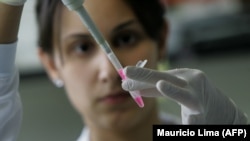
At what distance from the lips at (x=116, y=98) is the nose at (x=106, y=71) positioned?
0.11 ft

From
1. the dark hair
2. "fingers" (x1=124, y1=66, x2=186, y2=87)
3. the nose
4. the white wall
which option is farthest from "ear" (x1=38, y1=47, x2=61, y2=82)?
the white wall

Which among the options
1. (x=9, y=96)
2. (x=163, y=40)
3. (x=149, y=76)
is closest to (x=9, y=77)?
(x=9, y=96)

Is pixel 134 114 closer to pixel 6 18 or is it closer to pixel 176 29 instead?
pixel 6 18

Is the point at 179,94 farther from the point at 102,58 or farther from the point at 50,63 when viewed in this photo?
the point at 50,63

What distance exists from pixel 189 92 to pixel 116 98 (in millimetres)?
269

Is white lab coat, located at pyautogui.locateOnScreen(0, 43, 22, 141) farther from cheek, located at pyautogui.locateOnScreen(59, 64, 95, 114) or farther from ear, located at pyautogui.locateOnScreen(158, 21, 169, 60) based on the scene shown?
ear, located at pyautogui.locateOnScreen(158, 21, 169, 60)

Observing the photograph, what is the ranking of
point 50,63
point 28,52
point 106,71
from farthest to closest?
point 28,52, point 50,63, point 106,71

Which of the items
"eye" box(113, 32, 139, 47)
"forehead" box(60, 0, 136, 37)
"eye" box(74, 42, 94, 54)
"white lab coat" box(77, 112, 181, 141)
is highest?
"forehead" box(60, 0, 136, 37)

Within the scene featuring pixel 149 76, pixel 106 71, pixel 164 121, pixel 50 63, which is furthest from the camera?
pixel 164 121

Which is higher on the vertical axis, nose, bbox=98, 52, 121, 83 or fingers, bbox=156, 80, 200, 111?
fingers, bbox=156, 80, 200, 111

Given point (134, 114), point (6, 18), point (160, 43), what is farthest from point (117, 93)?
point (6, 18)

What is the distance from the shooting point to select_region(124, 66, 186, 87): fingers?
0.58 meters

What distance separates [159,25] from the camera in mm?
972

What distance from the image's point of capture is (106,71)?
2.79ft
